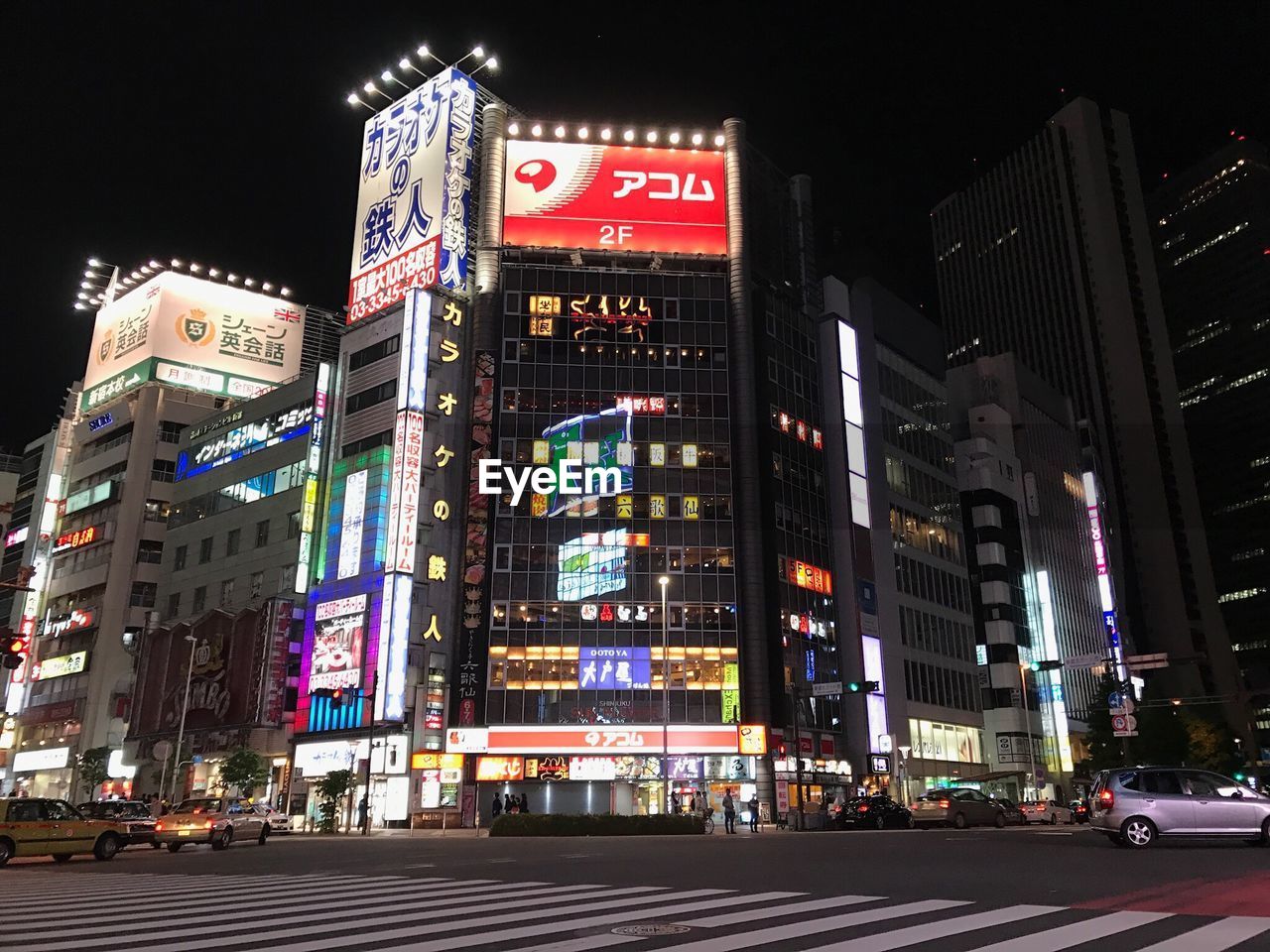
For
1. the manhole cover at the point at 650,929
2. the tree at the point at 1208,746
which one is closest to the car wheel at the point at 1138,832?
A: the manhole cover at the point at 650,929

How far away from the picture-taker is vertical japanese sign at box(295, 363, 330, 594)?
64312 mm

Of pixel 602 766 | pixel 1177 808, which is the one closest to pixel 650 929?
pixel 1177 808

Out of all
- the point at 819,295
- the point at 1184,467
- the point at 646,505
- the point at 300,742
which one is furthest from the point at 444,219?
the point at 1184,467

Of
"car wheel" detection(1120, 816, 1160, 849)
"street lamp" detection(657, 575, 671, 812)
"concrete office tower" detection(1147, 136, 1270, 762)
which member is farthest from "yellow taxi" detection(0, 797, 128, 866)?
"concrete office tower" detection(1147, 136, 1270, 762)

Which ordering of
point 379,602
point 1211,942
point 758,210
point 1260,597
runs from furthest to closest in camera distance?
point 1260,597 → point 758,210 → point 379,602 → point 1211,942

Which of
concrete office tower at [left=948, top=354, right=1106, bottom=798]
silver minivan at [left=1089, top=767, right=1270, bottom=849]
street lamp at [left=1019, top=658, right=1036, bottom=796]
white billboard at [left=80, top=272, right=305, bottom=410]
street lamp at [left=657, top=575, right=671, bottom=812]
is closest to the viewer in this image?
silver minivan at [left=1089, top=767, right=1270, bottom=849]

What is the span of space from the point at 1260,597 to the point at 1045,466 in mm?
91553

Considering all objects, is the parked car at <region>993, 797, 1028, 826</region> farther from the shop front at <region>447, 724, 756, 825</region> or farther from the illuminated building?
the illuminated building

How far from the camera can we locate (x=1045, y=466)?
334 feet

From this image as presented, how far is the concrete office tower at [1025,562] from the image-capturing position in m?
83.9

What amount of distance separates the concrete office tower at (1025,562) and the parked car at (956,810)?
3883cm

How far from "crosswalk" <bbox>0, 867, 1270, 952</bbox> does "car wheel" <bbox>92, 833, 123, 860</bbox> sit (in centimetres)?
1177

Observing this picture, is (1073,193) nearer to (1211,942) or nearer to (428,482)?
(428,482)

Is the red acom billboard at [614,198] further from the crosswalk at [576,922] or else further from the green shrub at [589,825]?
the crosswalk at [576,922]
